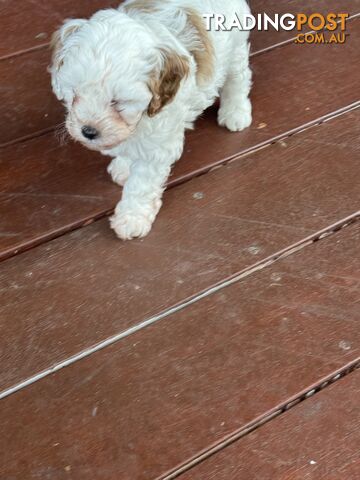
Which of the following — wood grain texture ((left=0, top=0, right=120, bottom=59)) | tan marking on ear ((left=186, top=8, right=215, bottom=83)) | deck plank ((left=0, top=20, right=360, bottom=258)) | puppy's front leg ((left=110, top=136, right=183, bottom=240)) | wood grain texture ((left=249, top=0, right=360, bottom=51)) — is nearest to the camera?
tan marking on ear ((left=186, top=8, right=215, bottom=83))

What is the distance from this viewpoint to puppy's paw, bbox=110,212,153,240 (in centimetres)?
162

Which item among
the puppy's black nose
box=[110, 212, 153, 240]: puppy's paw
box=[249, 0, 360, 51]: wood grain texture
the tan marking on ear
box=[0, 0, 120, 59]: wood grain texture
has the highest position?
the tan marking on ear

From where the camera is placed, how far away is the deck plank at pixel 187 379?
1.33m

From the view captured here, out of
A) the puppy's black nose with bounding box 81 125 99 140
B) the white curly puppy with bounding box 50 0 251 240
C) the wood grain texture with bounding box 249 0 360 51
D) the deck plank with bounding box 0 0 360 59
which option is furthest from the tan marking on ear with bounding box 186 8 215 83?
the wood grain texture with bounding box 249 0 360 51

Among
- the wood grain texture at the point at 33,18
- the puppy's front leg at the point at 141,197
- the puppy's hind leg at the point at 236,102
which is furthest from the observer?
the wood grain texture at the point at 33,18

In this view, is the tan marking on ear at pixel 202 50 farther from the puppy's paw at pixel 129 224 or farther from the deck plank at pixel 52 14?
the deck plank at pixel 52 14

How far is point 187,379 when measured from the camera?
1426 mm

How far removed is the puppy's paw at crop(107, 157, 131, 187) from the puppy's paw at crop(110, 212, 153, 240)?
0.38 feet

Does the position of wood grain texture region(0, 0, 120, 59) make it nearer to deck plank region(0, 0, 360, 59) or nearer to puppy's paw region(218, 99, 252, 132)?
deck plank region(0, 0, 360, 59)

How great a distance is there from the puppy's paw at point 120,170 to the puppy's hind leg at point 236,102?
317mm

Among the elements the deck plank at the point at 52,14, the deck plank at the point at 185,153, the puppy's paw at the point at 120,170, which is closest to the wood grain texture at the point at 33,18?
→ the deck plank at the point at 52,14

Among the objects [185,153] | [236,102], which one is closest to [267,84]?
[236,102]

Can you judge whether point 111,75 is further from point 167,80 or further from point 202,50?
point 202,50

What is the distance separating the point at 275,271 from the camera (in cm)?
160
